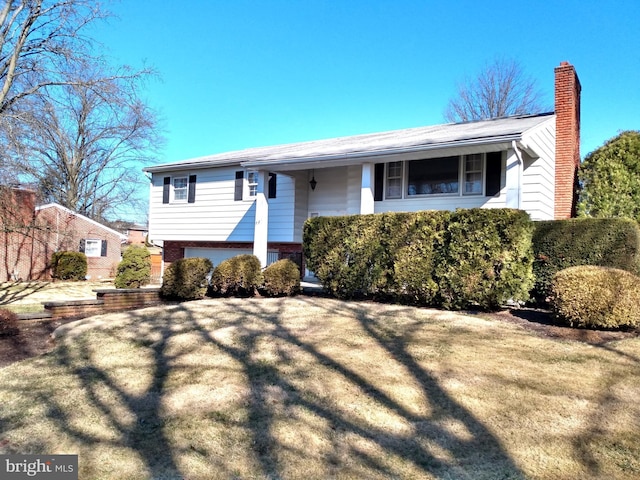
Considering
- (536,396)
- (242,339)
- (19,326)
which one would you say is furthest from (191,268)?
(536,396)

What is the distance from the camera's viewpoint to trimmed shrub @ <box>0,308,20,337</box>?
732 cm

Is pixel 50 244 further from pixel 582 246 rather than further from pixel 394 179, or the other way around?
pixel 582 246

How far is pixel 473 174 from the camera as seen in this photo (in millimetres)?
11359

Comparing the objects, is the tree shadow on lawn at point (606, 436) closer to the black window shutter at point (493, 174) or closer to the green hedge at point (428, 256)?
the green hedge at point (428, 256)

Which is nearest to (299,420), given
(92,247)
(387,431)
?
(387,431)

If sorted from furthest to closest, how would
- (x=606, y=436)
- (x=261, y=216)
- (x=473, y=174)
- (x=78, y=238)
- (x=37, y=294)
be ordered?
1. (x=78, y=238)
2. (x=37, y=294)
3. (x=261, y=216)
4. (x=473, y=174)
5. (x=606, y=436)

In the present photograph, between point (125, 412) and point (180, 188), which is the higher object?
point (180, 188)

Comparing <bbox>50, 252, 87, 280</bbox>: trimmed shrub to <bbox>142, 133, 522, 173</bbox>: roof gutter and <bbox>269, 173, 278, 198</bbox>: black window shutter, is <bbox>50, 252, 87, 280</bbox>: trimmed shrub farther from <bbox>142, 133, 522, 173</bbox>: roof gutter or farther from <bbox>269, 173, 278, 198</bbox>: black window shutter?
<bbox>269, 173, 278, 198</bbox>: black window shutter

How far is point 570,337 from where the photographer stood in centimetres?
597

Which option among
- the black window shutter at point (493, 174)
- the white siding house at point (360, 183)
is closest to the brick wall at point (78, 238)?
the white siding house at point (360, 183)

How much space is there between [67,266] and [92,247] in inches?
122

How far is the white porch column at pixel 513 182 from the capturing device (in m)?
9.55

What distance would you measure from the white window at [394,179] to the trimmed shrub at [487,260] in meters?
4.54

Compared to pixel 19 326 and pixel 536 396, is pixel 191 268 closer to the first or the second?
pixel 19 326
